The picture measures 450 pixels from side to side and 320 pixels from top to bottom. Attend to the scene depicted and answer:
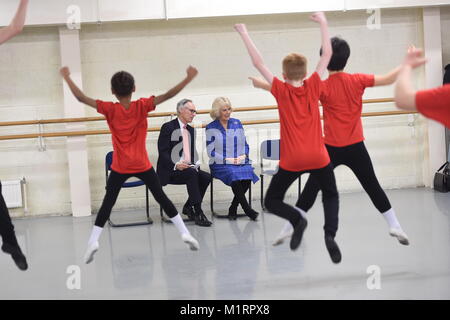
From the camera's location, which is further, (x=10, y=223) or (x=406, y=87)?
(x=10, y=223)

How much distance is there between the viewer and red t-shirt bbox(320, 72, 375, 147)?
4.20m

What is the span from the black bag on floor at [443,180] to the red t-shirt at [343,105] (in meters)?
3.63

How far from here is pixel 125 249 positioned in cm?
563

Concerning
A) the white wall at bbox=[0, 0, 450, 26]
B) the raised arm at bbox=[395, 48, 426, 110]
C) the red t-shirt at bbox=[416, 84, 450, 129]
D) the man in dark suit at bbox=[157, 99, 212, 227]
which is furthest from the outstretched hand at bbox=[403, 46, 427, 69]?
the white wall at bbox=[0, 0, 450, 26]

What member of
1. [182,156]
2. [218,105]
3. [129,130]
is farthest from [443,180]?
[129,130]

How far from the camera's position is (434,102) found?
303cm

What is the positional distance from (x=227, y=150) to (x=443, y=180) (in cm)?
252

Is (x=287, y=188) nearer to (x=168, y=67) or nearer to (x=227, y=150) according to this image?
(x=227, y=150)

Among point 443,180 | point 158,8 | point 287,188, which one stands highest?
point 158,8

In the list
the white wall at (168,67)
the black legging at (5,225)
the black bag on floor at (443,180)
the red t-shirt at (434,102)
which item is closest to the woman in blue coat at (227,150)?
the white wall at (168,67)

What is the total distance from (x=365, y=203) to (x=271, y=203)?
3.36m
